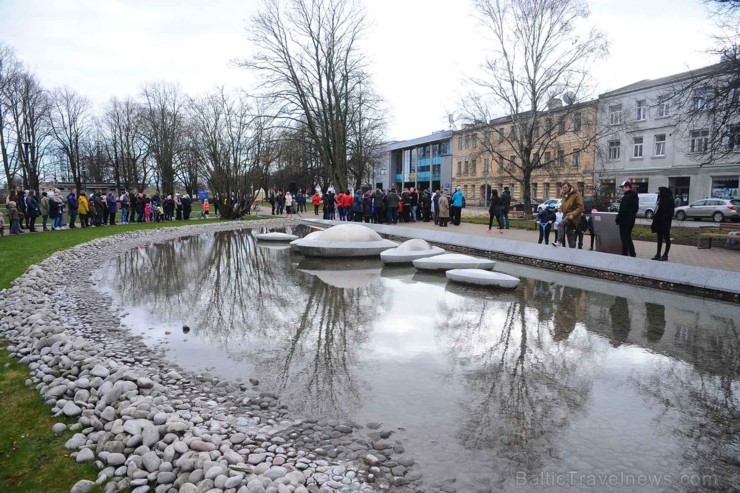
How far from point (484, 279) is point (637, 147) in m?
39.7

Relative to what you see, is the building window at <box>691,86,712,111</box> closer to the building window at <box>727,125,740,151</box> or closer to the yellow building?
the building window at <box>727,125,740,151</box>

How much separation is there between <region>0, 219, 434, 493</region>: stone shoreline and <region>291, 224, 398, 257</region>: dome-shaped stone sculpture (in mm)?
8440

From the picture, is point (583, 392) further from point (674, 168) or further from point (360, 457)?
point (674, 168)

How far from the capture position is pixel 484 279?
35.1 feet

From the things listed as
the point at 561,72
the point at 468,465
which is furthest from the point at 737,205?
the point at 468,465

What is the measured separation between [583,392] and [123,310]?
7511 millimetres

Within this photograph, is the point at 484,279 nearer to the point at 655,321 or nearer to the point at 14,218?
the point at 655,321

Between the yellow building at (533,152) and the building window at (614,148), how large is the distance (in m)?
1.52

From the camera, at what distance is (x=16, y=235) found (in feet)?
65.5

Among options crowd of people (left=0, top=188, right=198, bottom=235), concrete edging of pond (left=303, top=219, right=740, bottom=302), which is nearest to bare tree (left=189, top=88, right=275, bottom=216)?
crowd of people (left=0, top=188, right=198, bottom=235)

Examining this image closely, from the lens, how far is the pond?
3920mm

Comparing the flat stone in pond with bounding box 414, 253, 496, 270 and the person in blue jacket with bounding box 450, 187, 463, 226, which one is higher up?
the person in blue jacket with bounding box 450, 187, 463, 226

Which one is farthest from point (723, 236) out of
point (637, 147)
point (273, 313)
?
point (637, 147)

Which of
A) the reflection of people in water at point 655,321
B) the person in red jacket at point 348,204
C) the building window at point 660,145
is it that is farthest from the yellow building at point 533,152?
the reflection of people in water at point 655,321
